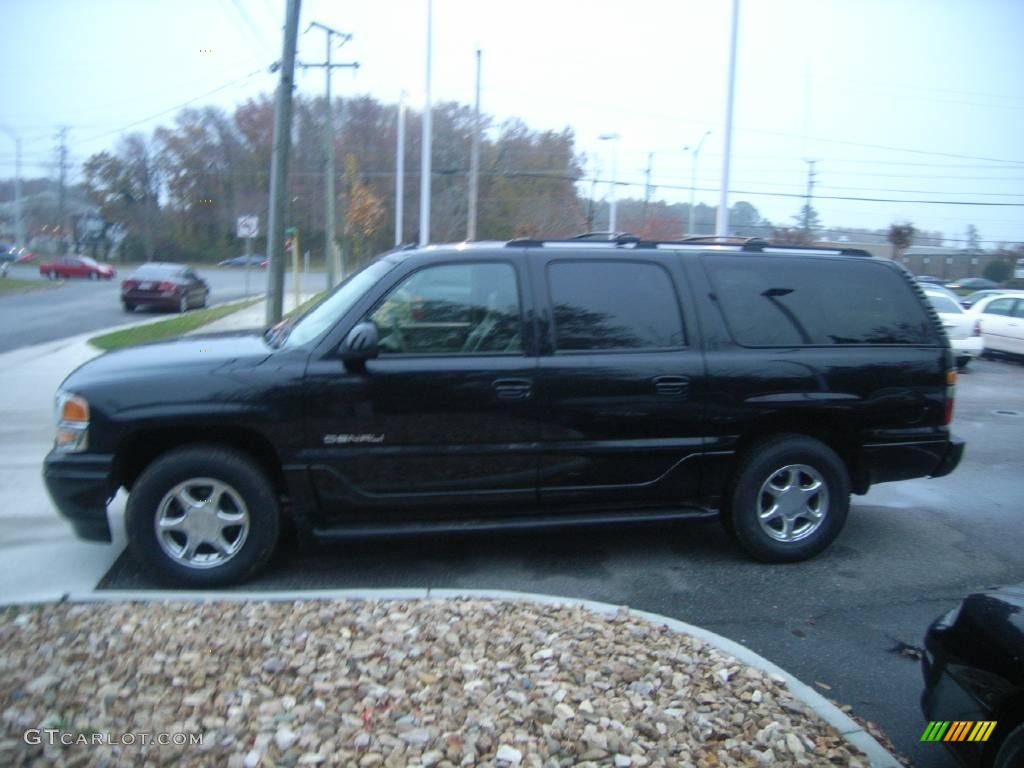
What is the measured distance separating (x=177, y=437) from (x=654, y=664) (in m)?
2.78

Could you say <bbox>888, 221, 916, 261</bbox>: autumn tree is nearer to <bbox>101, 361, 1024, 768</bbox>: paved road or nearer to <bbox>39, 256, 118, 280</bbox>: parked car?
<bbox>101, 361, 1024, 768</bbox>: paved road

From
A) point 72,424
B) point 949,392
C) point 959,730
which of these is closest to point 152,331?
point 72,424

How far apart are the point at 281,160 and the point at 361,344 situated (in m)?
9.41

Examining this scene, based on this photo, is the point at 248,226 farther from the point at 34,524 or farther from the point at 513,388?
the point at 513,388

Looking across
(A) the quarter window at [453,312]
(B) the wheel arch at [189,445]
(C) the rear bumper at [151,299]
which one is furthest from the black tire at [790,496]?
(C) the rear bumper at [151,299]

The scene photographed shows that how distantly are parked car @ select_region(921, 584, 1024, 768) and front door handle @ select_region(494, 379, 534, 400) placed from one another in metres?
2.29

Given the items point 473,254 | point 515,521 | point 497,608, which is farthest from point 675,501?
point 473,254

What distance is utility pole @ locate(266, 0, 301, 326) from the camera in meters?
12.8

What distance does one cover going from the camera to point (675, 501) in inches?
204

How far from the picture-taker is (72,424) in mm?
4492

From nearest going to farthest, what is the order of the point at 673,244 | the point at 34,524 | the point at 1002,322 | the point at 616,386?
the point at 616,386 → the point at 673,244 → the point at 34,524 → the point at 1002,322

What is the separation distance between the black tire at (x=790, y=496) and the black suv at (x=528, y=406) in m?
0.01

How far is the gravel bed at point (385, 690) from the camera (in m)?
2.89

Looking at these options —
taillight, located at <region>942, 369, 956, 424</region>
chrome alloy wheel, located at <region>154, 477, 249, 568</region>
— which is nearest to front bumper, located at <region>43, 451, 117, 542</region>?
chrome alloy wheel, located at <region>154, 477, 249, 568</region>
